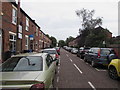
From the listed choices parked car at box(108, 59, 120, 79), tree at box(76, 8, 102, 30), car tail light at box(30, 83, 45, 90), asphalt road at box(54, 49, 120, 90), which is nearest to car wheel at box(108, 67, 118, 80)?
parked car at box(108, 59, 120, 79)

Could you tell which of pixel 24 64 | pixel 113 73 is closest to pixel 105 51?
pixel 113 73

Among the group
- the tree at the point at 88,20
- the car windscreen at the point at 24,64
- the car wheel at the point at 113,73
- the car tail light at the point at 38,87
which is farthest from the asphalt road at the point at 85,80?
the tree at the point at 88,20

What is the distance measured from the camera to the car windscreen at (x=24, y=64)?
139 inches

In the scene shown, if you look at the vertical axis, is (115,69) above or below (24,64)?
below

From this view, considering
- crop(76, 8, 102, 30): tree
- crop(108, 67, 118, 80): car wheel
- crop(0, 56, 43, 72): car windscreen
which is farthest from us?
crop(76, 8, 102, 30): tree

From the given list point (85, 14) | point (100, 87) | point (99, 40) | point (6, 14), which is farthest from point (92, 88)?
point (85, 14)

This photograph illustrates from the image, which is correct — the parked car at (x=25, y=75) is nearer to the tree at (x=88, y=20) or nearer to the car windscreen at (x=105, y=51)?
the car windscreen at (x=105, y=51)

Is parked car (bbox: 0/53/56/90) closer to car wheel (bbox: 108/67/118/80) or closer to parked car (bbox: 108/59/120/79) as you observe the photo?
parked car (bbox: 108/59/120/79)

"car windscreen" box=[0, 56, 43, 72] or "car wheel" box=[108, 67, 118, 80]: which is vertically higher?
"car windscreen" box=[0, 56, 43, 72]

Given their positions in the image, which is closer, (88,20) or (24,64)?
(24,64)

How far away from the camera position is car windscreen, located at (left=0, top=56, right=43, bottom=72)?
354cm

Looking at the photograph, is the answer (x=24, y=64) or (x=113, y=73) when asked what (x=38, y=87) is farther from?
(x=113, y=73)

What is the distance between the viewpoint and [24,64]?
372 centimetres

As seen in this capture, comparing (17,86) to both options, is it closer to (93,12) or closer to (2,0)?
(2,0)
